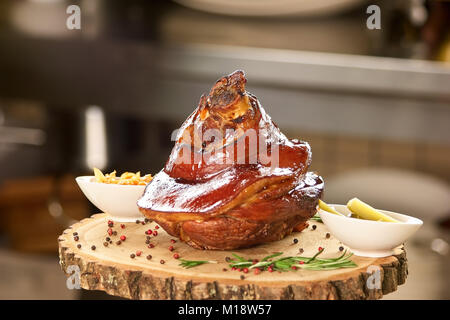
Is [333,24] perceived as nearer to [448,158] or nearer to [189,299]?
[448,158]

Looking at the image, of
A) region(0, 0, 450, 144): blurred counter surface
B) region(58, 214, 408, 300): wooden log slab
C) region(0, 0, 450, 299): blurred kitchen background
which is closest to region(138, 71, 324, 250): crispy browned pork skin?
region(58, 214, 408, 300): wooden log slab

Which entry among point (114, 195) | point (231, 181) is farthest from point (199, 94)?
point (231, 181)

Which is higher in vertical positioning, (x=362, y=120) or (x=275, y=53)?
(x=275, y=53)

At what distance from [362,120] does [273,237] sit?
219 cm

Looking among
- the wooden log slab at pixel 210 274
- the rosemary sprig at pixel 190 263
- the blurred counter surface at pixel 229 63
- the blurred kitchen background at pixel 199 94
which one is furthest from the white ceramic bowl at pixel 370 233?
the blurred counter surface at pixel 229 63

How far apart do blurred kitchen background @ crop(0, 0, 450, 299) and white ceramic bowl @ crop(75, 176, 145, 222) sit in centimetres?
158

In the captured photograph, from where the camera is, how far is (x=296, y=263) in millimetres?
1498

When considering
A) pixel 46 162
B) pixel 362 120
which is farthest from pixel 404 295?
pixel 46 162

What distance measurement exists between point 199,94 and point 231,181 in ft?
8.27

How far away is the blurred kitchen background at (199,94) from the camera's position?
3.58 meters

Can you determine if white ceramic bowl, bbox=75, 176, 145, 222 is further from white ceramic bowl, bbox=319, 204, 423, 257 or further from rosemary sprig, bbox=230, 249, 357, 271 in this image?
white ceramic bowl, bbox=319, 204, 423, 257

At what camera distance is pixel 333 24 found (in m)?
3.91

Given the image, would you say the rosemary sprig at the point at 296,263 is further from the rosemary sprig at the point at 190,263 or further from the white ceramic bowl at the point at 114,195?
the white ceramic bowl at the point at 114,195

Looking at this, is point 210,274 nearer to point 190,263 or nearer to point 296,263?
point 190,263
